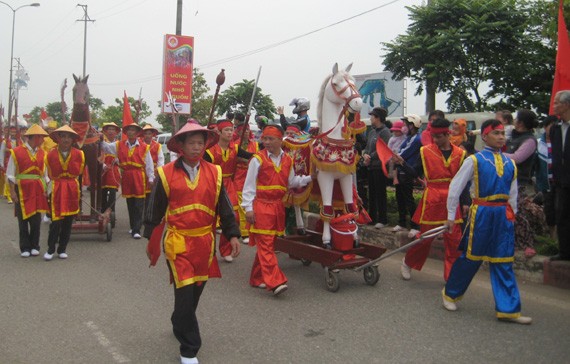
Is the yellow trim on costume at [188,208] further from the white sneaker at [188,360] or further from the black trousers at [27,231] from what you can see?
the black trousers at [27,231]

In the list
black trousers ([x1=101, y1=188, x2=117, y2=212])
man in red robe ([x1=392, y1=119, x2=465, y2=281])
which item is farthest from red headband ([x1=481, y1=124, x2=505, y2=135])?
black trousers ([x1=101, y1=188, x2=117, y2=212])

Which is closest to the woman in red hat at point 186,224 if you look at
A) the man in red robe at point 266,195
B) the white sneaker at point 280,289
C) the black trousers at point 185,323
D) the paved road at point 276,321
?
the black trousers at point 185,323

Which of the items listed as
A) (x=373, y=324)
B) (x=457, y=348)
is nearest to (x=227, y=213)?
(x=373, y=324)

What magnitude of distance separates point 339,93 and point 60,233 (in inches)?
181

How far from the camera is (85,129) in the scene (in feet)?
31.7

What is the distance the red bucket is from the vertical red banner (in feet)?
41.7

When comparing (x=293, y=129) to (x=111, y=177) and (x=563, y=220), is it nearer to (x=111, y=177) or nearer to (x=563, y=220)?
→ (x=563, y=220)

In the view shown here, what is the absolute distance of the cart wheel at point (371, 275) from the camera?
6555 millimetres

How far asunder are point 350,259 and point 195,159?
8.54 feet

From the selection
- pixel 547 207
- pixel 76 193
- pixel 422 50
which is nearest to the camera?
pixel 547 207

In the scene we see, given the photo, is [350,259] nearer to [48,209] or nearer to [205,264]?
[205,264]

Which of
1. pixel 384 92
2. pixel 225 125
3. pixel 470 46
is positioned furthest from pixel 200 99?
pixel 225 125

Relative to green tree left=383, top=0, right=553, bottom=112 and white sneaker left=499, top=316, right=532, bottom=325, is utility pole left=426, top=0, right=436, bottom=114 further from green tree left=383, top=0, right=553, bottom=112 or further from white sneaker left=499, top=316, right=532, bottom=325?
white sneaker left=499, top=316, right=532, bottom=325

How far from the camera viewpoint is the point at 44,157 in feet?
28.3
